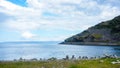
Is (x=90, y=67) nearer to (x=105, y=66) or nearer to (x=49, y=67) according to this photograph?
(x=105, y=66)

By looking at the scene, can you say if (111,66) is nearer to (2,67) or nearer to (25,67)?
(25,67)

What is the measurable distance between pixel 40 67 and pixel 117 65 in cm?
965

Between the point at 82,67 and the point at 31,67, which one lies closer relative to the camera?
the point at 82,67

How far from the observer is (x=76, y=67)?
106 ft

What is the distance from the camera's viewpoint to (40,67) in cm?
3484

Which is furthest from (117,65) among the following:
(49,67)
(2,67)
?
(2,67)

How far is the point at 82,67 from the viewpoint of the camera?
32969mm

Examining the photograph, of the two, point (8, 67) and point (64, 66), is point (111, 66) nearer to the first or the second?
point (64, 66)

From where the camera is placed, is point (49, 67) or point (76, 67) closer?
point (76, 67)

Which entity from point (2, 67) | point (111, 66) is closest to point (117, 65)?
point (111, 66)

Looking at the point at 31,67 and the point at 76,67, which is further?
the point at 31,67

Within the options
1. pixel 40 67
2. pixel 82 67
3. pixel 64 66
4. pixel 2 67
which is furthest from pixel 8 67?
pixel 82 67

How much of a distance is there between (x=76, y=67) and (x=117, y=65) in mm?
6838

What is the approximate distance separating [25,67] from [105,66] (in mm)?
9725
